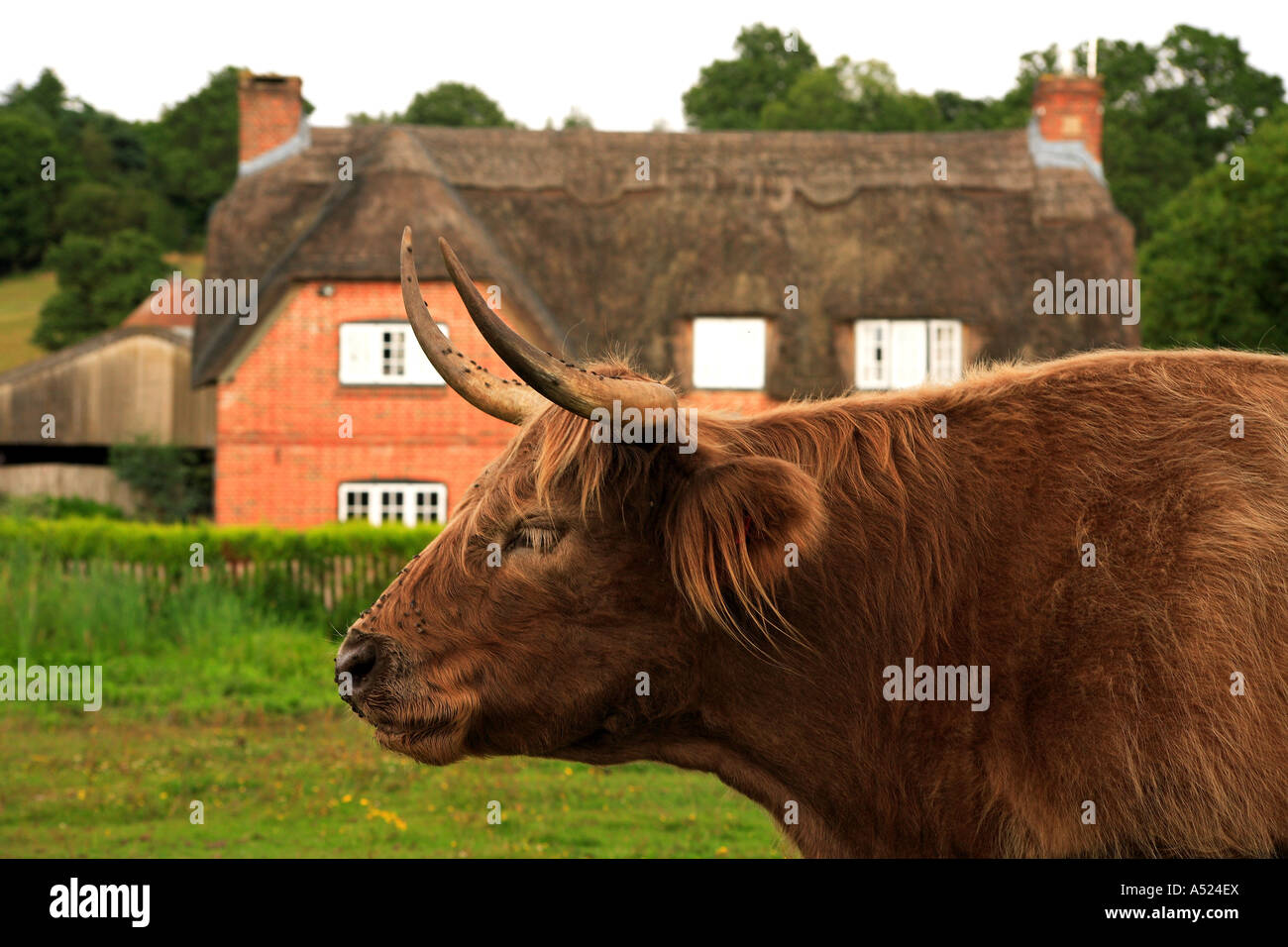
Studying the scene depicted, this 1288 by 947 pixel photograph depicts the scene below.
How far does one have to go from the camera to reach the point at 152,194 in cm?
8538

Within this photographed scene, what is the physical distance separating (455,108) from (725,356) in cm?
5394

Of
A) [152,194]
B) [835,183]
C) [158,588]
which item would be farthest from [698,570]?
[152,194]

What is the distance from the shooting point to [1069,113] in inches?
1304

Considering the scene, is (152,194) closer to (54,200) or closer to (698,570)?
(54,200)

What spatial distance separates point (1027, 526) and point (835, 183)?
96.3ft

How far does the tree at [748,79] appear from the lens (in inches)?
3095

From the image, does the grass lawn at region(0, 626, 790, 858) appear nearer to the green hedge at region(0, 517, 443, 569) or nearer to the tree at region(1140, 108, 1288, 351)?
the green hedge at region(0, 517, 443, 569)

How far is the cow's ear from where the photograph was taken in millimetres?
3422

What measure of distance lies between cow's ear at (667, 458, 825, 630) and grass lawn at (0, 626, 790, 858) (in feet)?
13.7

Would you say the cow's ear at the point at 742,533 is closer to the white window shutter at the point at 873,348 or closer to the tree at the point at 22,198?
the white window shutter at the point at 873,348

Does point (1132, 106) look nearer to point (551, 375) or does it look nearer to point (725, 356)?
point (725, 356)

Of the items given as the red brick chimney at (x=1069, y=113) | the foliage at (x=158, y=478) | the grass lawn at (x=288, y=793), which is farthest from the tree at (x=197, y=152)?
the grass lawn at (x=288, y=793)

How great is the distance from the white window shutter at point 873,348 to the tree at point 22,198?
7349 cm

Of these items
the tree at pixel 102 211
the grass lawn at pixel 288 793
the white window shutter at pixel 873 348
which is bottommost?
the grass lawn at pixel 288 793
